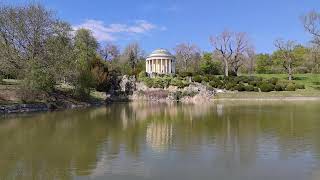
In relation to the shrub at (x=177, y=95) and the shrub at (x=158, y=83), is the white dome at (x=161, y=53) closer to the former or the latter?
the shrub at (x=158, y=83)

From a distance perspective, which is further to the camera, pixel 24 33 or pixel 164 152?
pixel 24 33

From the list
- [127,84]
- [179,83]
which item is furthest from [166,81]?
[127,84]

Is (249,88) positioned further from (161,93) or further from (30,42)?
(30,42)

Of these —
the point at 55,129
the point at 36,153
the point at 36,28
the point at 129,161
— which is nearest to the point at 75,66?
the point at 36,28

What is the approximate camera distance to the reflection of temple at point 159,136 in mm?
14620

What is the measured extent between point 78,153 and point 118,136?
13.5ft

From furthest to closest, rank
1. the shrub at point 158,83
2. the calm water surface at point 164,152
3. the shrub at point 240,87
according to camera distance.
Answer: the shrub at point 158,83, the shrub at point 240,87, the calm water surface at point 164,152

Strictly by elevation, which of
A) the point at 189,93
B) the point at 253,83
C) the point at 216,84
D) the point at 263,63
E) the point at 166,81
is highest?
the point at 263,63

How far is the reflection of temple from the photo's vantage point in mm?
14620

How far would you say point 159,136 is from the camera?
1720 centimetres

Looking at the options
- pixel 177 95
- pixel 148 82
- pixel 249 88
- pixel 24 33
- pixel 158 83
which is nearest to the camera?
pixel 24 33

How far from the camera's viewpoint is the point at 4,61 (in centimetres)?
3606

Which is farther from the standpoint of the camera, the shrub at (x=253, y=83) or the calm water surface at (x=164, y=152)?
the shrub at (x=253, y=83)

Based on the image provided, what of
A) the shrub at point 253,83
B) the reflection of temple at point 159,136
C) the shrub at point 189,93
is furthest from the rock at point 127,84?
the reflection of temple at point 159,136
